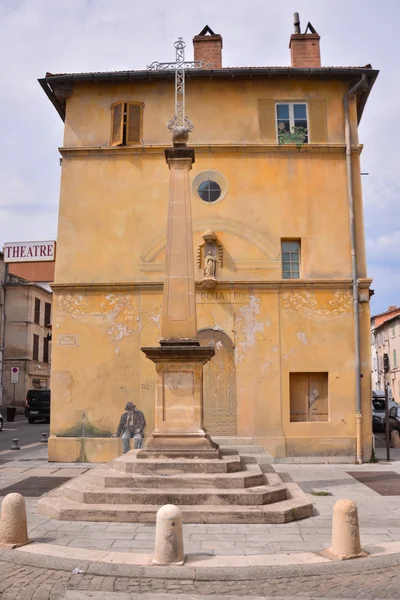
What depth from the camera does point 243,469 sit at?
31.4ft

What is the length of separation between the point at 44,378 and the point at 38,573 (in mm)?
40465

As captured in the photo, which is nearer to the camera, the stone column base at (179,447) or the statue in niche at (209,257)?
the stone column base at (179,447)

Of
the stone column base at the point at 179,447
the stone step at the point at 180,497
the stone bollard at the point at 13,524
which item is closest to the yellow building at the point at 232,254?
the stone column base at the point at 179,447

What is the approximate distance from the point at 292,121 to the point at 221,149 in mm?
2286

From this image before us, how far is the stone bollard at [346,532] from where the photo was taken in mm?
6520

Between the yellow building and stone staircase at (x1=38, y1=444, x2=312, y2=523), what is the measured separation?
636 centimetres

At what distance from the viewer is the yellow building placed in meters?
15.8

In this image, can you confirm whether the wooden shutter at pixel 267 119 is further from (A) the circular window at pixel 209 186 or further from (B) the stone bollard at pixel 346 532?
(B) the stone bollard at pixel 346 532

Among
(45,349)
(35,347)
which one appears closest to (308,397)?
(35,347)

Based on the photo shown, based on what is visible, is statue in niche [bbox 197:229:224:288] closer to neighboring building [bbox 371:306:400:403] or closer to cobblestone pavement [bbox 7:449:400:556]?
cobblestone pavement [bbox 7:449:400:556]

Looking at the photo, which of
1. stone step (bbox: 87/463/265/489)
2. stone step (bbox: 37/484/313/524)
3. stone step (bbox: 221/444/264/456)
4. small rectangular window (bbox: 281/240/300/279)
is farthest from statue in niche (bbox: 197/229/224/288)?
stone step (bbox: 37/484/313/524)

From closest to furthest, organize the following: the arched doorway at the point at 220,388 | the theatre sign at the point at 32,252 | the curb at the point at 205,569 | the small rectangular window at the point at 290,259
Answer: the curb at the point at 205,569 < the arched doorway at the point at 220,388 < the small rectangular window at the point at 290,259 < the theatre sign at the point at 32,252

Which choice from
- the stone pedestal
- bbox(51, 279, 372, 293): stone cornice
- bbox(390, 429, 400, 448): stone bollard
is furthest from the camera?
bbox(390, 429, 400, 448): stone bollard

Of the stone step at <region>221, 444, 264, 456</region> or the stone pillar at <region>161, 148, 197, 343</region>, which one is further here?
the stone step at <region>221, 444, 264, 456</region>
